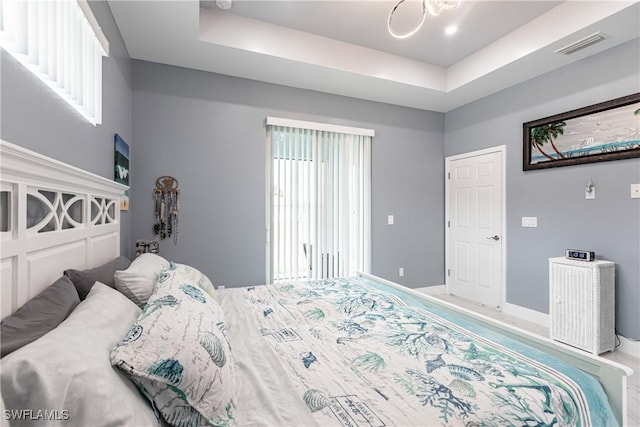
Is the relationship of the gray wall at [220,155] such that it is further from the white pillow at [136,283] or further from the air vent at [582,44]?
the air vent at [582,44]

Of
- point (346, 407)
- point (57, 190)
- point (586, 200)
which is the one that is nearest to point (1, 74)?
point (57, 190)

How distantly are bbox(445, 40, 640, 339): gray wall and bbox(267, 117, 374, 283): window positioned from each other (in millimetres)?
1649

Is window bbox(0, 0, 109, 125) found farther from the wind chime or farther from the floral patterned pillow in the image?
the wind chime

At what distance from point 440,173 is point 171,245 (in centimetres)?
374

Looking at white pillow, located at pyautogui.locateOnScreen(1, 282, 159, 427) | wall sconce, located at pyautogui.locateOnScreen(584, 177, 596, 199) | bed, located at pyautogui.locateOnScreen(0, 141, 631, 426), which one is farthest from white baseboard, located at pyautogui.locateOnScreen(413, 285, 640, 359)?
white pillow, located at pyautogui.locateOnScreen(1, 282, 159, 427)

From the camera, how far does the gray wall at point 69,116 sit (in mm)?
951

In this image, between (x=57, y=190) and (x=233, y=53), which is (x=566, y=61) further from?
(x=57, y=190)

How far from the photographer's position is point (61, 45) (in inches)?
51.8

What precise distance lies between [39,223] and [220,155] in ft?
7.38

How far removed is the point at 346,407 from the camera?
0.91 m

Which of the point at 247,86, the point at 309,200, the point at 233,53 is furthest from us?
the point at 309,200

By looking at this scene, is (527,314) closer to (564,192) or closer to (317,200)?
(564,192)

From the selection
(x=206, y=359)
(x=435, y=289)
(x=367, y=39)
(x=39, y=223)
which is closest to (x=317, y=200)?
Answer: (x=367, y=39)

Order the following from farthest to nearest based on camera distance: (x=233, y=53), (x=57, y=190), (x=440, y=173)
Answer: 1. (x=440, y=173)
2. (x=233, y=53)
3. (x=57, y=190)
